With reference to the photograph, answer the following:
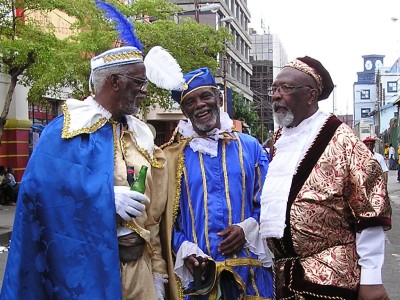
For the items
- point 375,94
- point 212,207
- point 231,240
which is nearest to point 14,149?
point 212,207

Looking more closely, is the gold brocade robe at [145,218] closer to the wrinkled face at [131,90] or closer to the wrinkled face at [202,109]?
the wrinkled face at [131,90]

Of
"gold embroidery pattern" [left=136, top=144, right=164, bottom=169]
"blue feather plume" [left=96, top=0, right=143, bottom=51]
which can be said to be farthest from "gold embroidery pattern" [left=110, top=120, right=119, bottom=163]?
"blue feather plume" [left=96, top=0, right=143, bottom=51]

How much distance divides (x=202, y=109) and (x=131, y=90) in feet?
2.28

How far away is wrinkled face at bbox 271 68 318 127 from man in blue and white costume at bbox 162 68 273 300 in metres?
0.58

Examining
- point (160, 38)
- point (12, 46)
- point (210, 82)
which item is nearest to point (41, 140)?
point (210, 82)

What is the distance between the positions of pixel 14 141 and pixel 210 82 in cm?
1613

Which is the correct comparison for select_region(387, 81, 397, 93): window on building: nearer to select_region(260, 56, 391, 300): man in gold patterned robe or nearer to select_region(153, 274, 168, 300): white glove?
select_region(260, 56, 391, 300): man in gold patterned robe

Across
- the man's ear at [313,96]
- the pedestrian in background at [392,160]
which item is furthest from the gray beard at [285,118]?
the pedestrian in background at [392,160]

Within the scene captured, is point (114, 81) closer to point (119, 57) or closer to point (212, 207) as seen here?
point (119, 57)

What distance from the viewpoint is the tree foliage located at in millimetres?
13719

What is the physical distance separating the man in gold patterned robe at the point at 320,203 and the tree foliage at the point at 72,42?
759cm

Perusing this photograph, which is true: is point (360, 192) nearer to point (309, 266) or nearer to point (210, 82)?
point (309, 266)

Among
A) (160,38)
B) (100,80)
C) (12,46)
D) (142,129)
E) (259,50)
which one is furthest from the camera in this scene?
(259,50)

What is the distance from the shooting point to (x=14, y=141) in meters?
18.8
